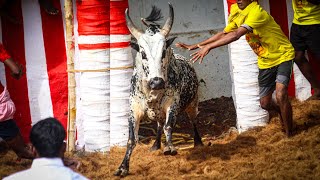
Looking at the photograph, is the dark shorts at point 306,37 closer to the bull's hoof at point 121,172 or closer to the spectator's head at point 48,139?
the bull's hoof at point 121,172

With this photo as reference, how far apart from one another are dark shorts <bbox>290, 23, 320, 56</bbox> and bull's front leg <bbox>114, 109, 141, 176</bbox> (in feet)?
8.41

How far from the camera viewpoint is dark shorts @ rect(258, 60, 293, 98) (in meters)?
7.18

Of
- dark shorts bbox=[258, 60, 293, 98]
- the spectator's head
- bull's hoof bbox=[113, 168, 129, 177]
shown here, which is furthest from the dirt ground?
the spectator's head

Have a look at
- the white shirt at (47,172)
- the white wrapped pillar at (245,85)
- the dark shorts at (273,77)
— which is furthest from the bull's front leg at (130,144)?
the white shirt at (47,172)

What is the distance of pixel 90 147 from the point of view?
8078mm

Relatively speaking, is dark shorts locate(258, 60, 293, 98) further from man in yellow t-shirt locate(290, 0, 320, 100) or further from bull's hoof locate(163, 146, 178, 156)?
bull's hoof locate(163, 146, 178, 156)

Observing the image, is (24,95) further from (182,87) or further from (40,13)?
(182,87)

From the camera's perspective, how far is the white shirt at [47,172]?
3541 millimetres

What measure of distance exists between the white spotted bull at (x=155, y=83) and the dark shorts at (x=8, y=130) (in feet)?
4.89

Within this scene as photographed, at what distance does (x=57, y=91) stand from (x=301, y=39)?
3.50 m

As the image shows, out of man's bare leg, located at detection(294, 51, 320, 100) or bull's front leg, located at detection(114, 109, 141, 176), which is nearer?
bull's front leg, located at detection(114, 109, 141, 176)

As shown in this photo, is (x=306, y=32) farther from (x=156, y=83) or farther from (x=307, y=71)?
(x=156, y=83)

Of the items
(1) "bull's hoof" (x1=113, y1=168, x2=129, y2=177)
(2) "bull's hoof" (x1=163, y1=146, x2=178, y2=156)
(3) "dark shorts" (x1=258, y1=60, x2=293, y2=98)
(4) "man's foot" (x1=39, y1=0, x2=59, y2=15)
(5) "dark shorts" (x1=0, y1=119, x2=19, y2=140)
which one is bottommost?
(1) "bull's hoof" (x1=113, y1=168, x2=129, y2=177)

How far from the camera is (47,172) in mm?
3572
